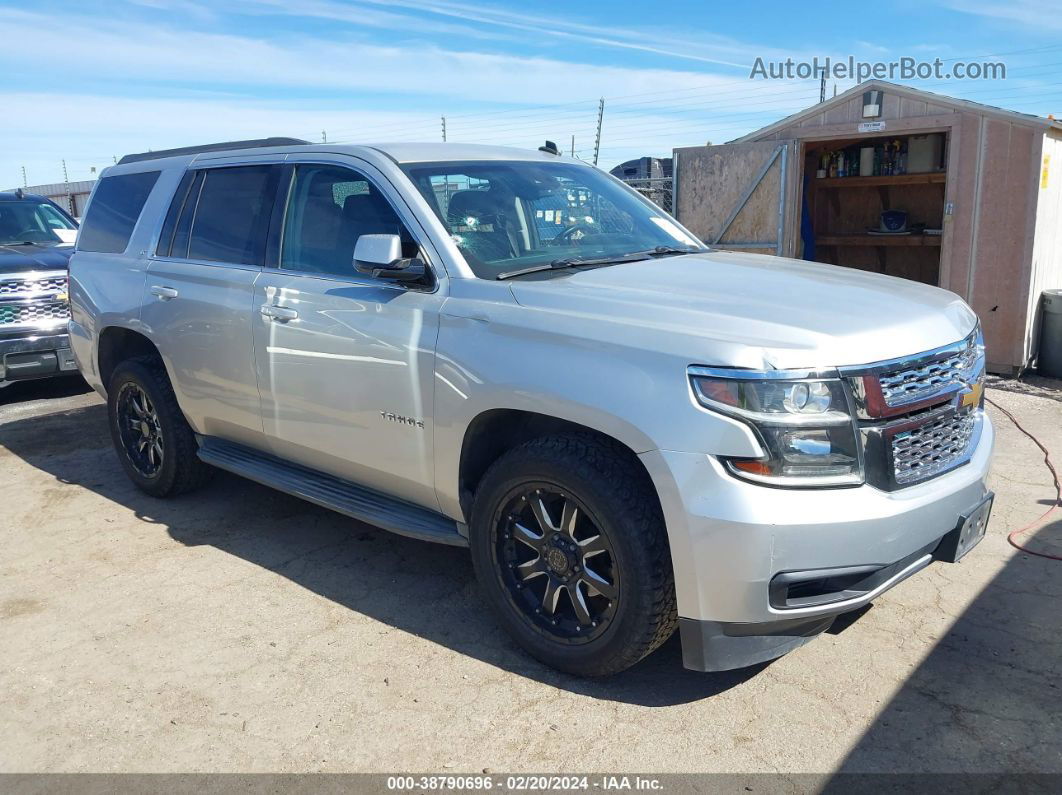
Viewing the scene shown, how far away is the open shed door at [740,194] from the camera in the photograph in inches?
393

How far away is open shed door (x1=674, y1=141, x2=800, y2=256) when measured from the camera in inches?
393

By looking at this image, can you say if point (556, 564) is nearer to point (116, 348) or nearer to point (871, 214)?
point (116, 348)

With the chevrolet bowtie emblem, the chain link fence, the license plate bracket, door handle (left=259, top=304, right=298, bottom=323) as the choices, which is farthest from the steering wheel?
the chain link fence

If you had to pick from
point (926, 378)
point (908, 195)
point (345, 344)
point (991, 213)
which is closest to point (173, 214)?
point (345, 344)

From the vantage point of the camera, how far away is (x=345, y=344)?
3850mm

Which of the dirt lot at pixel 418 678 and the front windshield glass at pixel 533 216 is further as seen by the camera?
the front windshield glass at pixel 533 216

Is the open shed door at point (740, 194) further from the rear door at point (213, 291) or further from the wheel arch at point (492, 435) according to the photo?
the wheel arch at point (492, 435)

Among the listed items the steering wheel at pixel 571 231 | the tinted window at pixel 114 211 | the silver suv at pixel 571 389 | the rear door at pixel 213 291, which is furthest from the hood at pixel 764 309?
the tinted window at pixel 114 211

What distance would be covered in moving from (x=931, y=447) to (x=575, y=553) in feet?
4.19

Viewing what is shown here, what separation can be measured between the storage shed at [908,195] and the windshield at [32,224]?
7009 mm

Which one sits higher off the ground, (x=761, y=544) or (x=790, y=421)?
(x=790, y=421)

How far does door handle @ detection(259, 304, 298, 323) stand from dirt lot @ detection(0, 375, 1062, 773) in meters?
1.26

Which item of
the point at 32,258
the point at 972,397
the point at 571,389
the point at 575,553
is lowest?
the point at 575,553

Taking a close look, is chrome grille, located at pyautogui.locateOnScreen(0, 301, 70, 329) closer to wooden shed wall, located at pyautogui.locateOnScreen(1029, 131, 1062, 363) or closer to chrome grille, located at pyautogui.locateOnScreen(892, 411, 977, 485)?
chrome grille, located at pyautogui.locateOnScreen(892, 411, 977, 485)
